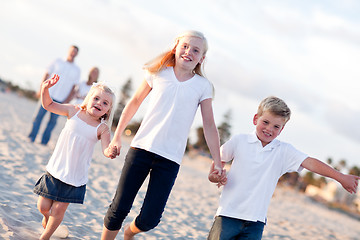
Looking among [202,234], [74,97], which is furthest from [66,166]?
[74,97]

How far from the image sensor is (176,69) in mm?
3326

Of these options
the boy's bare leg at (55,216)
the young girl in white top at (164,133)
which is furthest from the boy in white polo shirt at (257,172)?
the boy's bare leg at (55,216)

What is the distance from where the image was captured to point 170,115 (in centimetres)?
315

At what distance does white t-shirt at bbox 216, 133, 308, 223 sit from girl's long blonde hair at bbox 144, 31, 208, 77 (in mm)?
676

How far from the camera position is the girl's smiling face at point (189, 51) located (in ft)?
10.7

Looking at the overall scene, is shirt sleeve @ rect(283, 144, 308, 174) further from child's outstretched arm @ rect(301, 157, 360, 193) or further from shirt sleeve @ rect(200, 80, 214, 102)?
shirt sleeve @ rect(200, 80, 214, 102)

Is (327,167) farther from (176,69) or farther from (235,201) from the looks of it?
(176,69)

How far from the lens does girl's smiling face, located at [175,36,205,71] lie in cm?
325

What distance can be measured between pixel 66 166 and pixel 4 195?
1.69 meters

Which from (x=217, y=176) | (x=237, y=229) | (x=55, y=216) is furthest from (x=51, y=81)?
(x=237, y=229)

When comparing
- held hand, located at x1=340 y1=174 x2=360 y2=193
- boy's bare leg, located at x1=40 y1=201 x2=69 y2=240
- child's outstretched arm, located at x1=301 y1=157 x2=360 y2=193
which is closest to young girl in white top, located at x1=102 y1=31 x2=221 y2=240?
boy's bare leg, located at x1=40 y1=201 x2=69 y2=240

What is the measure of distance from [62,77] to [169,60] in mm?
4929

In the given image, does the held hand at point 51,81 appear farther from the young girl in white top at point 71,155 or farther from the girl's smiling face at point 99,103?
the girl's smiling face at point 99,103

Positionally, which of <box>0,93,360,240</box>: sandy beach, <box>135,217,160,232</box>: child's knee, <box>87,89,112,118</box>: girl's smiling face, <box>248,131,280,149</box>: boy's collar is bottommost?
<box>0,93,360,240</box>: sandy beach
